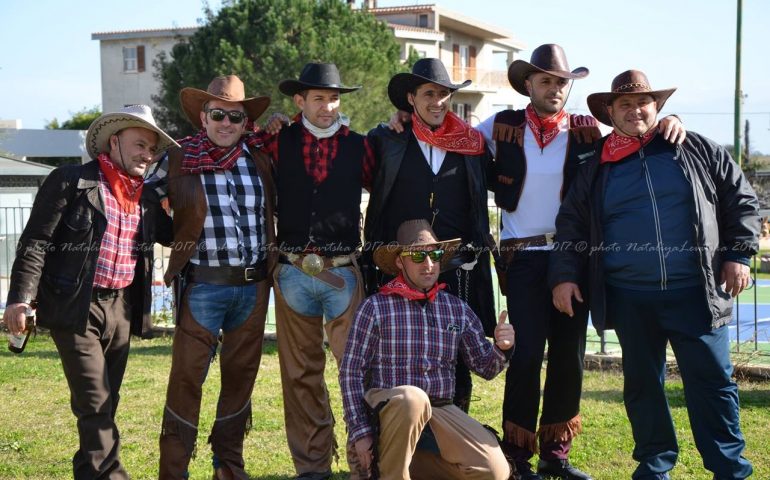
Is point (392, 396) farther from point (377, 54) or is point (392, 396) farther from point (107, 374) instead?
point (377, 54)

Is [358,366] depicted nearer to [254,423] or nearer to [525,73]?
[525,73]

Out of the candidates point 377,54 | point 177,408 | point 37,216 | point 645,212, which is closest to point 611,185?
point 645,212

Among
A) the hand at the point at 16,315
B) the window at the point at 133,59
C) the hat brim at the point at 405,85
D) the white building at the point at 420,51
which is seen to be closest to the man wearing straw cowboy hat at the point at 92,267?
the hand at the point at 16,315

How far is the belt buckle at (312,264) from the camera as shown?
4699mm

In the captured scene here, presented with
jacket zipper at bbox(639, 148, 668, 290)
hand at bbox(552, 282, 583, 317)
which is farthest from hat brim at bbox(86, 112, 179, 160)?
jacket zipper at bbox(639, 148, 668, 290)

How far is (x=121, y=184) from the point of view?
170 inches

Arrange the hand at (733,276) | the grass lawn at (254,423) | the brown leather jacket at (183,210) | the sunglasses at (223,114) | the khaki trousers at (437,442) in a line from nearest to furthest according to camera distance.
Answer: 1. the khaki trousers at (437,442)
2. the hand at (733,276)
3. the brown leather jacket at (183,210)
4. the sunglasses at (223,114)
5. the grass lawn at (254,423)

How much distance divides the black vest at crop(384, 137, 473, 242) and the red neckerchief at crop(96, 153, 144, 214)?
1309mm

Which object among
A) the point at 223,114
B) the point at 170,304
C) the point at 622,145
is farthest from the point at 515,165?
the point at 170,304

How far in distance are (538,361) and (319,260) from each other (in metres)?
1.26

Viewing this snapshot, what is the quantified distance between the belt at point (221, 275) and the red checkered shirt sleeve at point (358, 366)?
693 millimetres

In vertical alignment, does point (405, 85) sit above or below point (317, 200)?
above

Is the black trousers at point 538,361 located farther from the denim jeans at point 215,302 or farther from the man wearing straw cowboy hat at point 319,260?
the denim jeans at point 215,302

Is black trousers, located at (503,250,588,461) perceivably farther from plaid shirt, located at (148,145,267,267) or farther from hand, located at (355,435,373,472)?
plaid shirt, located at (148,145,267,267)
